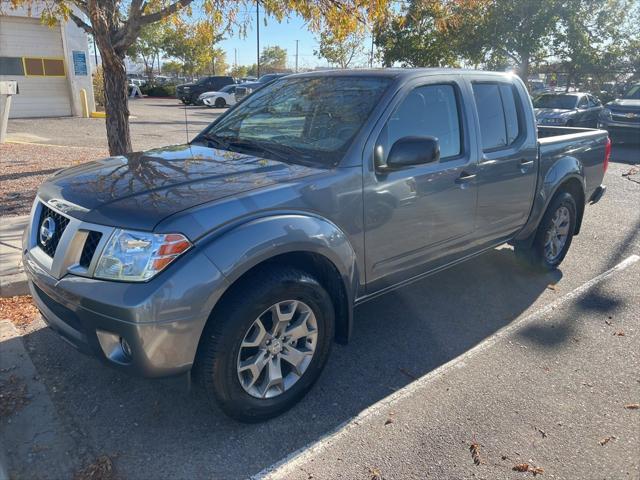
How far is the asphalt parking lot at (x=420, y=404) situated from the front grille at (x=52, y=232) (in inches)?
35.0

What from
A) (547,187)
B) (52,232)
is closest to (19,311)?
(52,232)

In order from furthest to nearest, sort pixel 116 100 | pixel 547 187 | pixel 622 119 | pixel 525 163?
pixel 622 119, pixel 116 100, pixel 547 187, pixel 525 163

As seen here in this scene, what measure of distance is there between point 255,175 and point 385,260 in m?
1.03

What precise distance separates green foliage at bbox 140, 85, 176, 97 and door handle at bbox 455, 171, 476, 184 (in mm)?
37189

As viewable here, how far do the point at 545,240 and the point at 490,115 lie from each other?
5.00 feet

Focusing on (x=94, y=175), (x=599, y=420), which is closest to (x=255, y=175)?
(x=94, y=175)

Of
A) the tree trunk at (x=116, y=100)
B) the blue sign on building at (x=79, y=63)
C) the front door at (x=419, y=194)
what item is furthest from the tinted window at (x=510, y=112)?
the blue sign on building at (x=79, y=63)

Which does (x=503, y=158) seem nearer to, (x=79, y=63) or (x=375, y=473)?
(x=375, y=473)

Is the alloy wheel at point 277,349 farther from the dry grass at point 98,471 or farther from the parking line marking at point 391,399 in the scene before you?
the dry grass at point 98,471

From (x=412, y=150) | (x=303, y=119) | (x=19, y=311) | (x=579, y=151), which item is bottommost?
(x=19, y=311)

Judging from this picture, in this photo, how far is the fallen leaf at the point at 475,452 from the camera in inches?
105

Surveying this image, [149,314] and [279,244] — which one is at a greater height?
[279,244]

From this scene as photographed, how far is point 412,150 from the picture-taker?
3113 mm

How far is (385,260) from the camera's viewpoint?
342 centimetres
